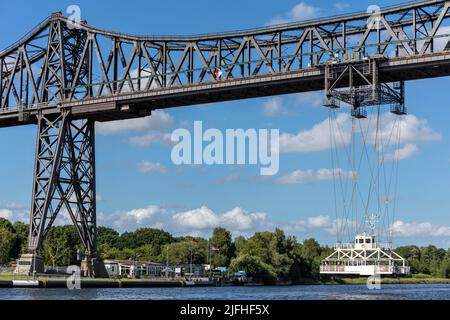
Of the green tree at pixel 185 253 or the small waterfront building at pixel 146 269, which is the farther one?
the green tree at pixel 185 253

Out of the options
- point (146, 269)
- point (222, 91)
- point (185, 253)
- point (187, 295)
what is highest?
point (222, 91)

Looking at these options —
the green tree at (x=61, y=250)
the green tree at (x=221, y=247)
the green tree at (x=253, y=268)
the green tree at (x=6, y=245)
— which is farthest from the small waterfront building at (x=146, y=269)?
the green tree at (x=6, y=245)

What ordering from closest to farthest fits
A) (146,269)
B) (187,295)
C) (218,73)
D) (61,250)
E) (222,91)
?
(222,91) → (218,73) → (187,295) → (61,250) → (146,269)

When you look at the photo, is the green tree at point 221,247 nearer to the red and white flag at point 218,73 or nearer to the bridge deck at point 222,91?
the bridge deck at point 222,91

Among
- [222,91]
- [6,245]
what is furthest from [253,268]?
[222,91]

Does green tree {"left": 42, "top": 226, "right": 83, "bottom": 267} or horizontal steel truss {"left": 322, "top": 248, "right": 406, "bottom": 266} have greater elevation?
green tree {"left": 42, "top": 226, "right": 83, "bottom": 267}

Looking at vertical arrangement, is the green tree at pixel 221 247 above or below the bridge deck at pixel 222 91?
below

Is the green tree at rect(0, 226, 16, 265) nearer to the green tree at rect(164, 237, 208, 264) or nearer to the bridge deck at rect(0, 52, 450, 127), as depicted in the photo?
the green tree at rect(164, 237, 208, 264)

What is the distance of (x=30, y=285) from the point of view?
7725 cm

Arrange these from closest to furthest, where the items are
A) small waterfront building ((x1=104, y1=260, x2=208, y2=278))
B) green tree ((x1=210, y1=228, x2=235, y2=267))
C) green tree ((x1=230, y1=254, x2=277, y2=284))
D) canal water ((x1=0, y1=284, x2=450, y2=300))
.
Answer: canal water ((x1=0, y1=284, x2=450, y2=300))
small waterfront building ((x1=104, y1=260, x2=208, y2=278))
green tree ((x1=230, y1=254, x2=277, y2=284))
green tree ((x1=210, y1=228, x2=235, y2=267))

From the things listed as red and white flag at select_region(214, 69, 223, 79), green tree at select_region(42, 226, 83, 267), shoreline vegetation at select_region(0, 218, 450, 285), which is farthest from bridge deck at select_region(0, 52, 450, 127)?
green tree at select_region(42, 226, 83, 267)

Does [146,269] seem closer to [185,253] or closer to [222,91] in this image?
[185,253]

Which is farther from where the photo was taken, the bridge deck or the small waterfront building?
the small waterfront building
